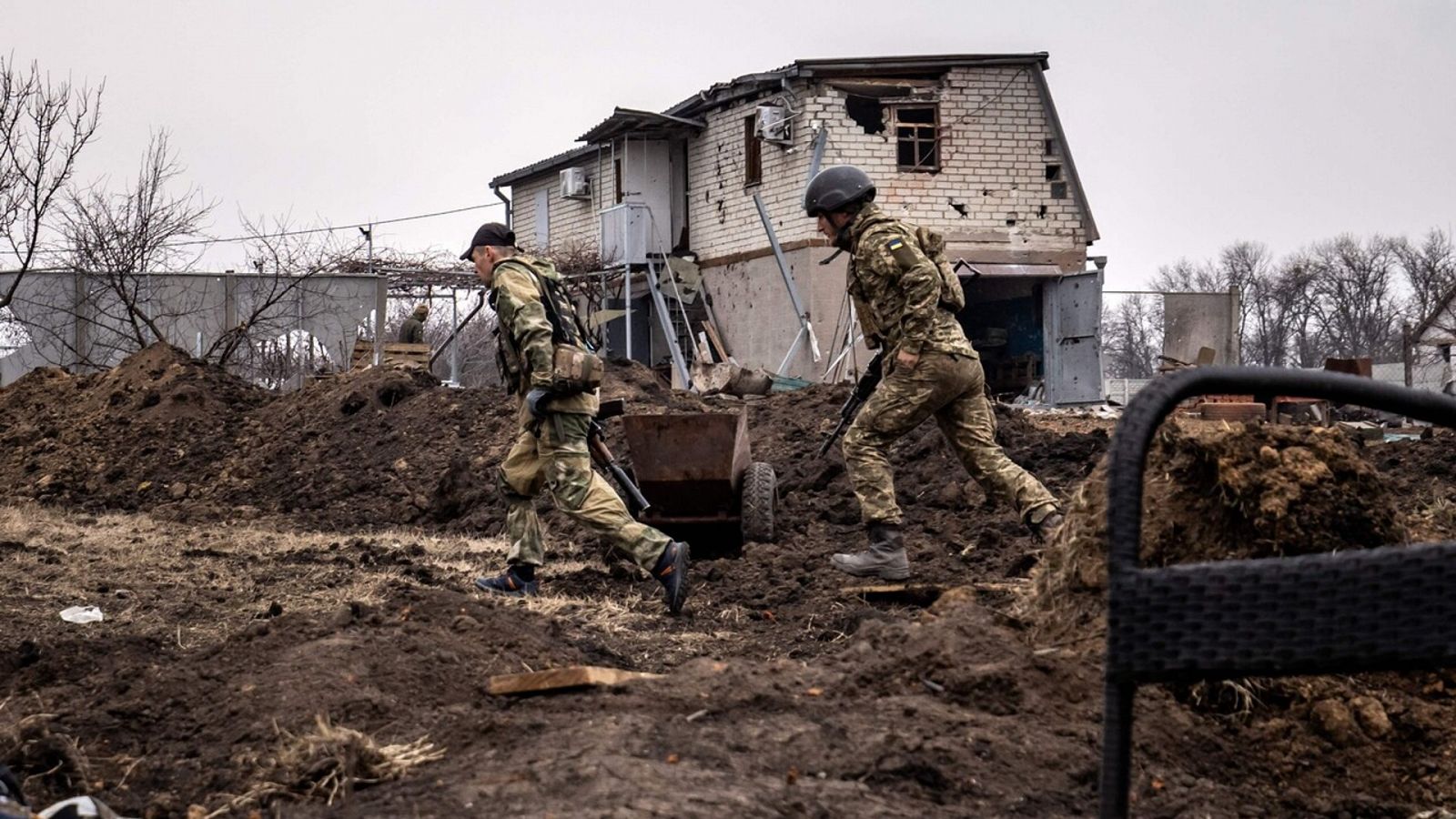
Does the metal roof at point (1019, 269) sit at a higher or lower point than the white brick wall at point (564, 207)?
lower

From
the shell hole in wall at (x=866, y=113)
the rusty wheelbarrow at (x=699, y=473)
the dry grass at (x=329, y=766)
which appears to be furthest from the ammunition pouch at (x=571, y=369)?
the shell hole in wall at (x=866, y=113)

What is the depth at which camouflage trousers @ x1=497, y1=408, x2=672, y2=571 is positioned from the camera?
22.1 feet

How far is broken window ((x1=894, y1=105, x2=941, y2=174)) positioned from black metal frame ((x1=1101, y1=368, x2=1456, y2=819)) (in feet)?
80.2

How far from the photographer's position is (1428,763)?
12.3 ft

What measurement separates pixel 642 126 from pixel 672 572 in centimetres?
→ 2356

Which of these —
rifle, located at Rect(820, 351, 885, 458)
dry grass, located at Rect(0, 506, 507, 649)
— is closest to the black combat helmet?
rifle, located at Rect(820, 351, 885, 458)

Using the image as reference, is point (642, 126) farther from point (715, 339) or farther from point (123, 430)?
point (123, 430)

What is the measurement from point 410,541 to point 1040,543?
4.74m

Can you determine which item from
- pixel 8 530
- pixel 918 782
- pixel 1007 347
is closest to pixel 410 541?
pixel 8 530

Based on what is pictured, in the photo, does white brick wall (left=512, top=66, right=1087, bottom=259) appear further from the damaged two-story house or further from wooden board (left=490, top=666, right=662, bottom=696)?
wooden board (left=490, top=666, right=662, bottom=696)

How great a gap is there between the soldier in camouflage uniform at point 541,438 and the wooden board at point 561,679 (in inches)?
101

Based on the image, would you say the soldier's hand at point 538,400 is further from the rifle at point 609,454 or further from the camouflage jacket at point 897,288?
the camouflage jacket at point 897,288

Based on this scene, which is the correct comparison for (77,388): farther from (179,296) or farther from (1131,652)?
(1131,652)

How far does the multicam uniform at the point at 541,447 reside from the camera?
673 centimetres
